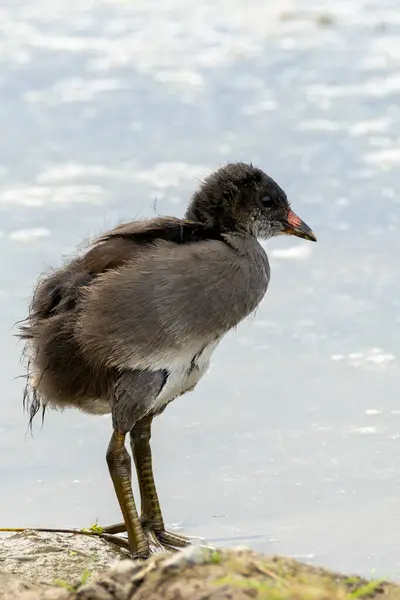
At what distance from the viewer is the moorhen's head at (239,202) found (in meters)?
6.23

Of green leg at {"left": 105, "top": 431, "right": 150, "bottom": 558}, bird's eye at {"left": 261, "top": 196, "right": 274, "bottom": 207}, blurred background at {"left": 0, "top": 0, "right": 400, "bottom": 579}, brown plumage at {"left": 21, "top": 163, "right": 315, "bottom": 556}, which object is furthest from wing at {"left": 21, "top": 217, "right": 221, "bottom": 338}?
blurred background at {"left": 0, "top": 0, "right": 400, "bottom": 579}

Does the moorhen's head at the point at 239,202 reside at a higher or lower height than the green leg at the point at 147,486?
higher

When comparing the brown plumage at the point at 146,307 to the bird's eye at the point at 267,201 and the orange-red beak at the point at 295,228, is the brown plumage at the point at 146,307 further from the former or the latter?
the orange-red beak at the point at 295,228

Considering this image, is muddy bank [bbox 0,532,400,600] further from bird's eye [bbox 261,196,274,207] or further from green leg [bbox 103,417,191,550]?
bird's eye [bbox 261,196,274,207]

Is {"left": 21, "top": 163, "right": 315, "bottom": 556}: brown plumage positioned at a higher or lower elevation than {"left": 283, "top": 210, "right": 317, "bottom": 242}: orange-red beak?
lower

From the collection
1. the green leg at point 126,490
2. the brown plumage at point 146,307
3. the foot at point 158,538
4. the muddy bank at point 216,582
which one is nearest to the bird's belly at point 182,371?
the brown plumage at point 146,307

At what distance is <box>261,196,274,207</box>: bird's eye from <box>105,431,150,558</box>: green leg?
1199 mm

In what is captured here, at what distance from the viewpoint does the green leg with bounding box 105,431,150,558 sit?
20.0 feet

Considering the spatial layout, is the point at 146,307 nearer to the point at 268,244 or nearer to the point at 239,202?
the point at 239,202

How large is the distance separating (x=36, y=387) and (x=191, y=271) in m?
0.92

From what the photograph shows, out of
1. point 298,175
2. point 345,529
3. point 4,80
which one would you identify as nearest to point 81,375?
point 345,529

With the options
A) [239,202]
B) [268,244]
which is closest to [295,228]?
[239,202]

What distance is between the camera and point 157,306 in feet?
19.1

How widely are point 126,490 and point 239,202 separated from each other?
1305mm
